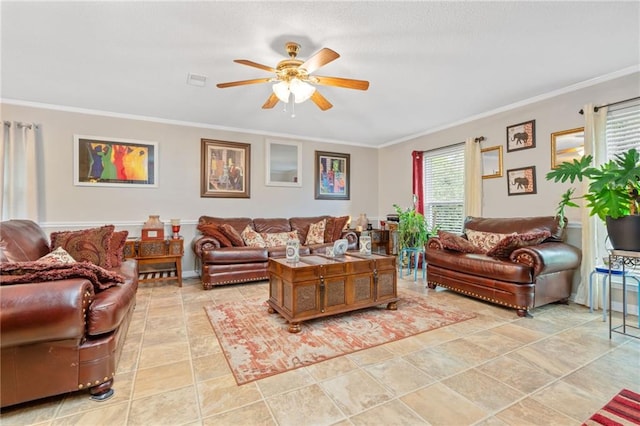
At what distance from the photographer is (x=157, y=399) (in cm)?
165

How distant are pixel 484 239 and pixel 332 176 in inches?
120

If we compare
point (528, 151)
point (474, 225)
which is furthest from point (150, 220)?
point (528, 151)

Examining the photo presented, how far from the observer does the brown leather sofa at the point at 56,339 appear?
140cm

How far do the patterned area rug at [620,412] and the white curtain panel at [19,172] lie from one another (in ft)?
18.3

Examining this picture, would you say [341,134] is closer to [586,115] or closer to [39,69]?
[586,115]

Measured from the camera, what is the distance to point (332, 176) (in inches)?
235

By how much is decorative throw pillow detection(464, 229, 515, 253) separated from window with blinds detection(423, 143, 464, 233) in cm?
92

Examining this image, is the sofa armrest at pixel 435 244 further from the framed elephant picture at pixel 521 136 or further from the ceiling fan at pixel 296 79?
the ceiling fan at pixel 296 79

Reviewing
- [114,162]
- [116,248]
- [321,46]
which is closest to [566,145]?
[321,46]

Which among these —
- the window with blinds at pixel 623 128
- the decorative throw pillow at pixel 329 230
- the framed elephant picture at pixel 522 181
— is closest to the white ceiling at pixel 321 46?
the window with blinds at pixel 623 128

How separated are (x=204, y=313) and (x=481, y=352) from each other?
8.25 feet

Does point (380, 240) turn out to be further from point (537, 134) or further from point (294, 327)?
point (294, 327)

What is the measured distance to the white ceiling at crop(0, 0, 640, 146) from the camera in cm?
210

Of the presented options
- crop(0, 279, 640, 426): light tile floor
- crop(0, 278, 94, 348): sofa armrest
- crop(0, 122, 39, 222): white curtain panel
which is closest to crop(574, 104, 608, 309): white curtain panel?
crop(0, 279, 640, 426): light tile floor
